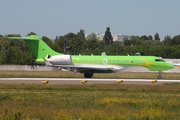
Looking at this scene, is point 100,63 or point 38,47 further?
point 38,47

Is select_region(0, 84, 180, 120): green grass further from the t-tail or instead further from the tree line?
the tree line

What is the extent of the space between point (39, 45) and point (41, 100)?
30.4 m

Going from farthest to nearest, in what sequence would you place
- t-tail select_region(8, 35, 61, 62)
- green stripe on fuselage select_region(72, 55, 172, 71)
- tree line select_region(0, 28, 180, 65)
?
tree line select_region(0, 28, 180, 65) < t-tail select_region(8, 35, 61, 62) < green stripe on fuselage select_region(72, 55, 172, 71)

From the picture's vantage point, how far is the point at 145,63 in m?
53.3

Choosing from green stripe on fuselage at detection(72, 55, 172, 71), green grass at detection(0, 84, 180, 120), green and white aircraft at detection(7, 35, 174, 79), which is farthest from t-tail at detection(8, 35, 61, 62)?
green grass at detection(0, 84, 180, 120)

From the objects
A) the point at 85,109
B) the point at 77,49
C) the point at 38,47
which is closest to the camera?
the point at 85,109

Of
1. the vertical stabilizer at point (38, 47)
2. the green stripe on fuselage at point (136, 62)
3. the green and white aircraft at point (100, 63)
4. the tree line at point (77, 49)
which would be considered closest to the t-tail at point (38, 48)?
the vertical stabilizer at point (38, 47)

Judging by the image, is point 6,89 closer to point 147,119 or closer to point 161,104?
point 161,104

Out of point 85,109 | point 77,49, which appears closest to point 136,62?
point 85,109

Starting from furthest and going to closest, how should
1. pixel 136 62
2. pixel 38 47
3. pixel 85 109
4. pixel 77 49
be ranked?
pixel 77 49
pixel 38 47
pixel 136 62
pixel 85 109

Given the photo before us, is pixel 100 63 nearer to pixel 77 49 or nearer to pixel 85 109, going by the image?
pixel 85 109

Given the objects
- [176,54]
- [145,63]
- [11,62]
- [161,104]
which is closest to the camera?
[161,104]

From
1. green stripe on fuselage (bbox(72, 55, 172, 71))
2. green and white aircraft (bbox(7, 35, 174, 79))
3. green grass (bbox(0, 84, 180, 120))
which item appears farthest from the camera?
green stripe on fuselage (bbox(72, 55, 172, 71))

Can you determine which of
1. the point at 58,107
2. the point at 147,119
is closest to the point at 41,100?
the point at 58,107
